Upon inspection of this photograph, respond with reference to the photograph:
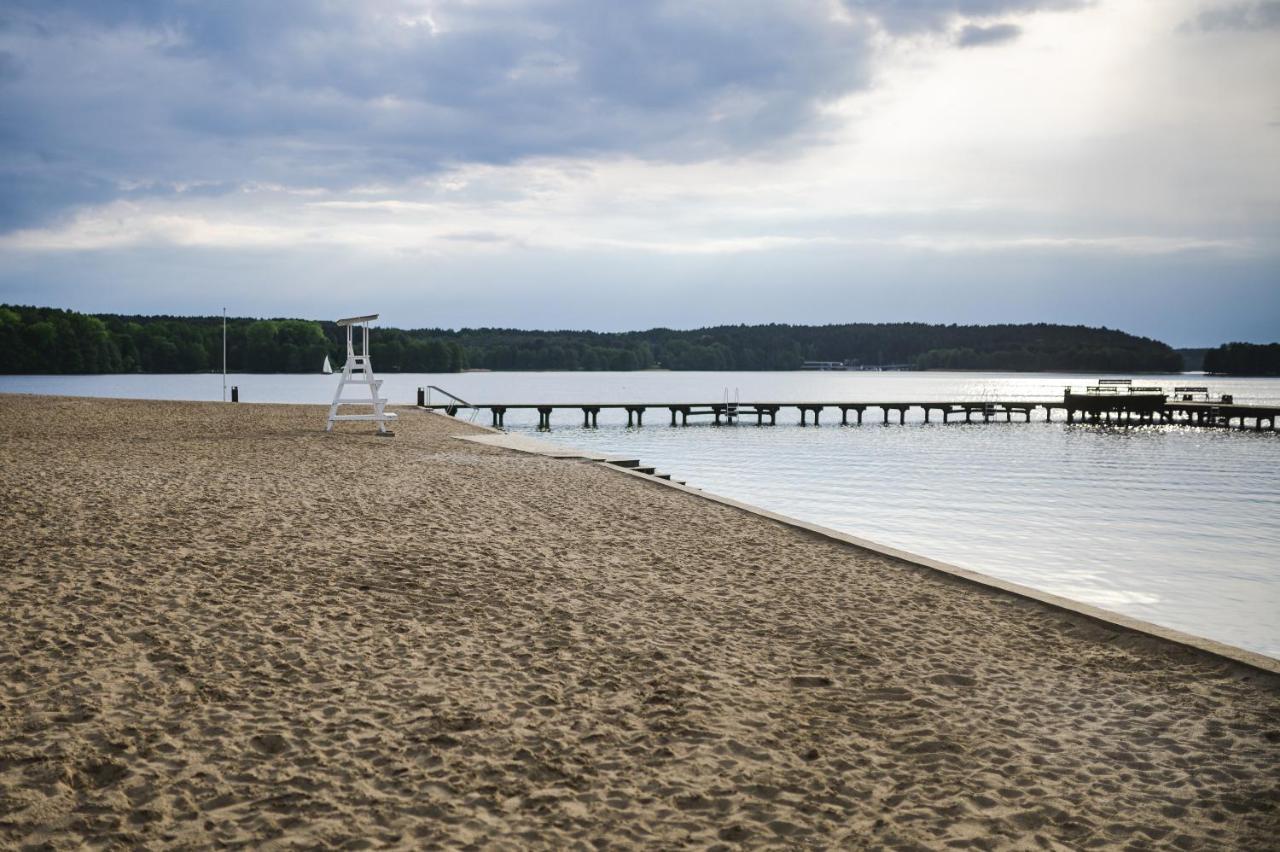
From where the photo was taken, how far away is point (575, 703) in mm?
4938

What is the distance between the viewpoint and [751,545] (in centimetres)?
948

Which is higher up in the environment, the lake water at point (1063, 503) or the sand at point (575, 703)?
the sand at point (575, 703)

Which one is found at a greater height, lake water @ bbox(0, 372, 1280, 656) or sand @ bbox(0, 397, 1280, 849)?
sand @ bbox(0, 397, 1280, 849)

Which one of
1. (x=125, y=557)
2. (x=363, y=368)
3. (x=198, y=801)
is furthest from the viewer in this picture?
(x=363, y=368)

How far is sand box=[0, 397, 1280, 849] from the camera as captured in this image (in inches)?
148

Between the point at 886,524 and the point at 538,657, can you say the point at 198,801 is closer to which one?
the point at 538,657

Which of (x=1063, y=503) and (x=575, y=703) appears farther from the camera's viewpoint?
(x=1063, y=503)

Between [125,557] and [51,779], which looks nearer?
[51,779]

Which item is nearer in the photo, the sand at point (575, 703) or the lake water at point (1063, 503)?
the sand at point (575, 703)

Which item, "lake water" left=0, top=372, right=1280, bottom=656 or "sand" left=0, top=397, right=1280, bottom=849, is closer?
"sand" left=0, top=397, right=1280, bottom=849

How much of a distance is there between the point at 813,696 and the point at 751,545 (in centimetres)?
434

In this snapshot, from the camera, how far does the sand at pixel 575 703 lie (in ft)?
12.4

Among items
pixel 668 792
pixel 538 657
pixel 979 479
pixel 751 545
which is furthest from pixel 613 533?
pixel 979 479

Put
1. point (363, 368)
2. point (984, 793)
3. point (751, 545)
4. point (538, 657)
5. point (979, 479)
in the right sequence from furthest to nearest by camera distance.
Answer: point (979, 479)
point (363, 368)
point (751, 545)
point (538, 657)
point (984, 793)
